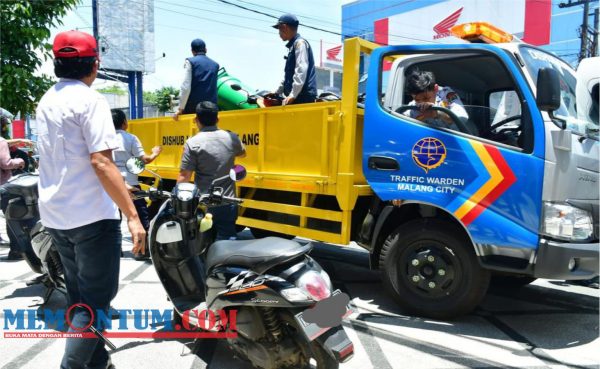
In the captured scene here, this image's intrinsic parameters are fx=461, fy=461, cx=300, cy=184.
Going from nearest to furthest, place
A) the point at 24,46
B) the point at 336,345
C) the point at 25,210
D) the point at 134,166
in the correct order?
the point at 336,345, the point at 134,166, the point at 25,210, the point at 24,46

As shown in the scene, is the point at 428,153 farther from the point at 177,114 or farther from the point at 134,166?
the point at 177,114

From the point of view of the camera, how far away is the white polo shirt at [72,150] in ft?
7.25

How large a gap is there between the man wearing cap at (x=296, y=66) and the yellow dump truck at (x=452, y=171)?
0.28m

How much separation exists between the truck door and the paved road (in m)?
0.72

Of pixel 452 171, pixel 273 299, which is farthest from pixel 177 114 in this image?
pixel 273 299

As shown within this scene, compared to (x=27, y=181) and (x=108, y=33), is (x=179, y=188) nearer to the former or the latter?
(x=27, y=181)

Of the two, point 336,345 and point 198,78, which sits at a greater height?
point 198,78

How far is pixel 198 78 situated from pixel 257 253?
3.55 m

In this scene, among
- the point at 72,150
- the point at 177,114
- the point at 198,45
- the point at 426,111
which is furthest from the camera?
the point at 177,114

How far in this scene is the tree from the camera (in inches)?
310

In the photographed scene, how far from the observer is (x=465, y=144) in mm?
3574

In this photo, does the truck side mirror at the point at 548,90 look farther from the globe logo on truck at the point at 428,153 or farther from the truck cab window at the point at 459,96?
the globe logo on truck at the point at 428,153

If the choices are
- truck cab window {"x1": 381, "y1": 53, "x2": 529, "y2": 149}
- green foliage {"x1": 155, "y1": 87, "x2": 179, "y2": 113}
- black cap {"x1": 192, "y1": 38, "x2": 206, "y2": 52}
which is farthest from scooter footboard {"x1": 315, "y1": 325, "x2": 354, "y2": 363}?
green foliage {"x1": 155, "y1": 87, "x2": 179, "y2": 113}

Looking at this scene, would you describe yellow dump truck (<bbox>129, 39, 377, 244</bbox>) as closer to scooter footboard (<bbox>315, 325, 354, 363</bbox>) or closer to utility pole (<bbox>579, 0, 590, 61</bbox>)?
scooter footboard (<bbox>315, 325, 354, 363</bbox>)
